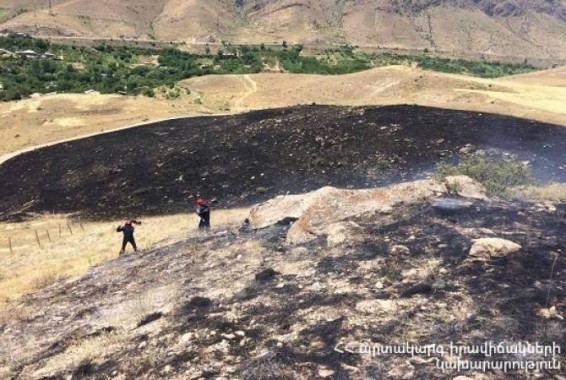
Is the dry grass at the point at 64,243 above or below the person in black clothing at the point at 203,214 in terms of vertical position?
below

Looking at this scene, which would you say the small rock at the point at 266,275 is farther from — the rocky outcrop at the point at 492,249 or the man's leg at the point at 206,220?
the man's leg at the point at 206,220

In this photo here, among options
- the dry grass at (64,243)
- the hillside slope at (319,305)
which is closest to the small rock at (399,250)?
the hillside slope at (319,305)

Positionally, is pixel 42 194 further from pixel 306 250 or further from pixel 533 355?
pixel 533 355

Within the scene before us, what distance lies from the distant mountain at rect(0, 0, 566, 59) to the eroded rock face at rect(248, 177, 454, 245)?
136m

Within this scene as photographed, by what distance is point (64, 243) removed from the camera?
66.2 ft

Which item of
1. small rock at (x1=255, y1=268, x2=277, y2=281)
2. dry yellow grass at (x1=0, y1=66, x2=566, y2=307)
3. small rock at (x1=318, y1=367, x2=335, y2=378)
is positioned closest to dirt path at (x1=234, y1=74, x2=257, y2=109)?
dry yellow grass at (x1=0, y1=66, x2=566, y2=307)

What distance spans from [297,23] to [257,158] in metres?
154

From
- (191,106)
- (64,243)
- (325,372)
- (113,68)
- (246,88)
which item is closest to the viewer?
(325,372)

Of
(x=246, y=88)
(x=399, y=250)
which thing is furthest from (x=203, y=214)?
(x=246, y=88)

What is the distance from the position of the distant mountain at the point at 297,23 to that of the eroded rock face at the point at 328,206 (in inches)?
5373

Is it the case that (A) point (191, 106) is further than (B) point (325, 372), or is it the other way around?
(A) point (191, 106)

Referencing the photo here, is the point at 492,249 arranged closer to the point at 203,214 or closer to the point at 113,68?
the point at 203,214

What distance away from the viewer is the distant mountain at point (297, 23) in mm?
152875

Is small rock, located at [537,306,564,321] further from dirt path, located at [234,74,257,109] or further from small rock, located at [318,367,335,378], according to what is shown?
dirt path, located at [234,74,257,109]
